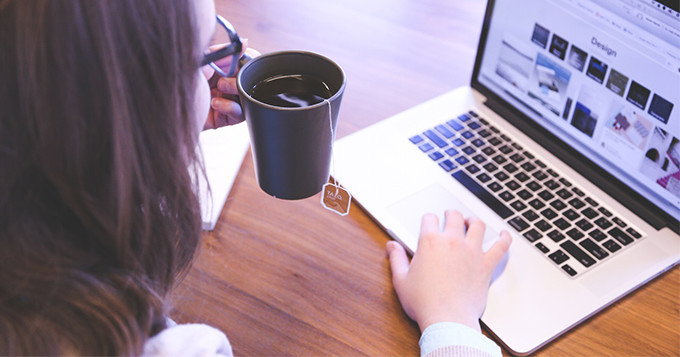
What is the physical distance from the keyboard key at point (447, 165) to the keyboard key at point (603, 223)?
21cm

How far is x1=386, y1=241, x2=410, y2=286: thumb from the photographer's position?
2.28 feet

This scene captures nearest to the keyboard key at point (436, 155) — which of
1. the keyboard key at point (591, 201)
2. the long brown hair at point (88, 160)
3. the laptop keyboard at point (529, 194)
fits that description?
the laptop keyboard at point (529, 194)

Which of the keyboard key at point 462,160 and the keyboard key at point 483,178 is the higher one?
the keyboard key at point 462,160

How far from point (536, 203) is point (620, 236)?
11 cm

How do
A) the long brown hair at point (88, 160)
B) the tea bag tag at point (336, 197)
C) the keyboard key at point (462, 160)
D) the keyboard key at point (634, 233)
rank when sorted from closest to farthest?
the long brown hair at point (88, 160)
the tea bag tag at point (336, 197)
the keyboard key at point (634, 233)
the keyboard key at point (462, 160)

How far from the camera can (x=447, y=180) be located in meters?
0.83

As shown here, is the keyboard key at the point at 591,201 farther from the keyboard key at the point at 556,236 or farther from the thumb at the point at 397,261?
the thumb at the point at 397,261

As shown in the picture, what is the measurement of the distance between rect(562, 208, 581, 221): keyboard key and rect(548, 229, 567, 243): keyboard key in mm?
34

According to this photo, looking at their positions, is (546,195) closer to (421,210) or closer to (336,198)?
(421,210)

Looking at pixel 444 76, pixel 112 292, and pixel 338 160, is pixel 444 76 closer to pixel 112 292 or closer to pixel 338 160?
pixel 338 160

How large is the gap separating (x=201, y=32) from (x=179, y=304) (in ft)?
1.13

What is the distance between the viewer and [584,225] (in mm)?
758

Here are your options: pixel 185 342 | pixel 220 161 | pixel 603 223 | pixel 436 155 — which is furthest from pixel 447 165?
pixel 185 342

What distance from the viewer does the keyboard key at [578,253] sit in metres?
0.71
